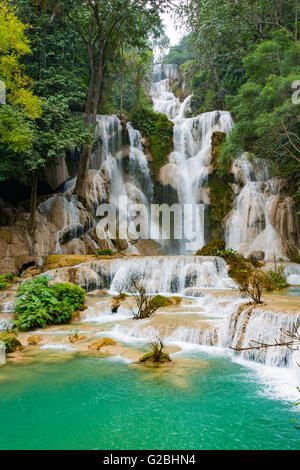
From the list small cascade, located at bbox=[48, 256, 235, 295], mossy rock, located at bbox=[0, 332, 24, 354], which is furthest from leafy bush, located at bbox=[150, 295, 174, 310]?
mossy rock, located at bbox=[0, 332, 24, 354]

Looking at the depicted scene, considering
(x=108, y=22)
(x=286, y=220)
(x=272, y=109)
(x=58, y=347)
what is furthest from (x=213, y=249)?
(x=108, y=22)

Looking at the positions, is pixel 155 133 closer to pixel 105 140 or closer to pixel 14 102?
pixel 105 140

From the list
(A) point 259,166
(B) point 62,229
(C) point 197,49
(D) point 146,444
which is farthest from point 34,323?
(C) point 197,49

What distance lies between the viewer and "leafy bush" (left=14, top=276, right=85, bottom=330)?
8070 mm

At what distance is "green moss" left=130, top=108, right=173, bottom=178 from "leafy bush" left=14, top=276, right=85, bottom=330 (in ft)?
49.2

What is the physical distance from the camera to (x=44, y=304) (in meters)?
8.59

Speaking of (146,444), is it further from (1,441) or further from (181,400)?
(1,441)

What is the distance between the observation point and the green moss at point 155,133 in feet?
76.0

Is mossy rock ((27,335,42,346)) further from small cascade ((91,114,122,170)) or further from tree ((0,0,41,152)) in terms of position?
small cascade ((91,114,122,170))

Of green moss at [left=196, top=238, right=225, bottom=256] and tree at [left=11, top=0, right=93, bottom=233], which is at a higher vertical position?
tree at [left=11, top=0, right=93, bottom=233]

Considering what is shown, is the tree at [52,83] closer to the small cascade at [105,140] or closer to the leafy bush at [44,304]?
the small cascade at [105,140]

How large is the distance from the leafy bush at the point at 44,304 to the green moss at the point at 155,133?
14988 millimetres

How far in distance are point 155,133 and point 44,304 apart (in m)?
18.3

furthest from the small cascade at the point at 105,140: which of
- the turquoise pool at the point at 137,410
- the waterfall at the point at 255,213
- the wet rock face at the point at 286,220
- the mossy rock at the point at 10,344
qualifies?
the turquoise pool at the point at 137,410
